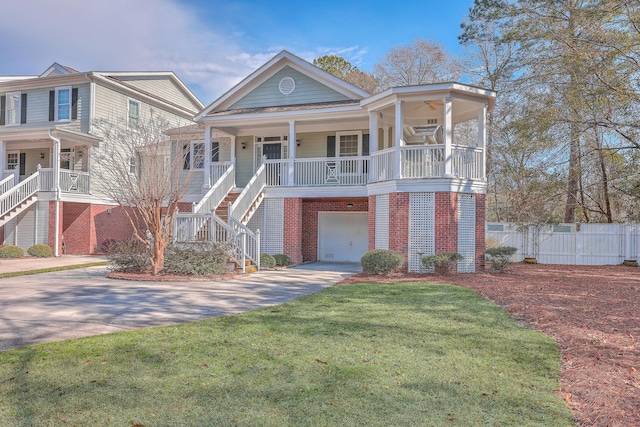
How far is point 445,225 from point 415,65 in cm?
2179

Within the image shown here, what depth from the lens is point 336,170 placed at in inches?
651

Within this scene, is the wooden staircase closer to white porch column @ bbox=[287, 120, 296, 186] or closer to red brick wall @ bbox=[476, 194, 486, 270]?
white porch column @ bbox=[287, 120, 296, 186]

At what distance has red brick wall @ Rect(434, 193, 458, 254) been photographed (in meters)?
13.1

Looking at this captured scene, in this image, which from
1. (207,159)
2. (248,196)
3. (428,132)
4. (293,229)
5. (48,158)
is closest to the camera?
(248,196)

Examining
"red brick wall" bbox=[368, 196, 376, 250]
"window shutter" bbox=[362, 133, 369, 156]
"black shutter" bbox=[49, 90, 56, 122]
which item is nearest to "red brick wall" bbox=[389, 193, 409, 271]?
"red brick wall" bbox=[368, 196, 376, 250]

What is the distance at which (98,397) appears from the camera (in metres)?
3.83

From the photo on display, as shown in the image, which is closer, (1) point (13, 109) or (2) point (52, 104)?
Answer: (2) point (52, 104)

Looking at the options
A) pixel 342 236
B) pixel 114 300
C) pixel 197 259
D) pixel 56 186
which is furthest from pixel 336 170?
pixel 56 186

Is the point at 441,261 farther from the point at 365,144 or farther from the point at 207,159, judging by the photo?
the point at 207,159

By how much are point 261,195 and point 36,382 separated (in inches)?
495

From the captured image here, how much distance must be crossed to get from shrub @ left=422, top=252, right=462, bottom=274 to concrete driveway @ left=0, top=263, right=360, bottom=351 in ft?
7.96

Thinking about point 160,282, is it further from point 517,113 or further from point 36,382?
point 517,113

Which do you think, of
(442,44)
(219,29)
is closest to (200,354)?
(219,29)

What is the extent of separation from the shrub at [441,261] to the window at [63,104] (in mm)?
19108
